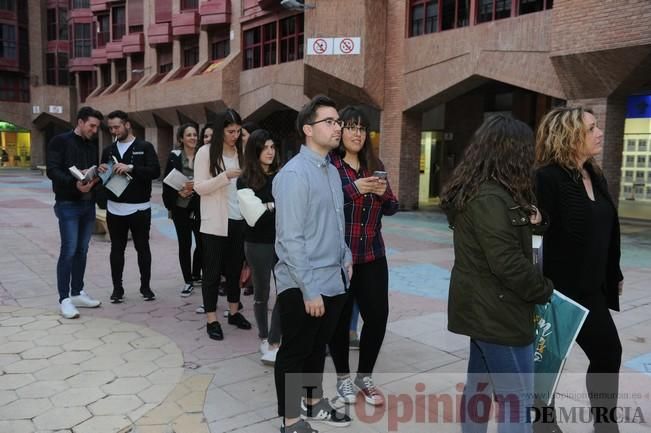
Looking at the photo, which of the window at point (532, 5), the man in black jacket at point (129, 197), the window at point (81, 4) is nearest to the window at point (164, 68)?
the window at point (81, 4)

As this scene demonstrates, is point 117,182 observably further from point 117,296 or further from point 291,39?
point 291,39

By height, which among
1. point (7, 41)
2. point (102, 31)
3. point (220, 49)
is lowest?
point (220, 49)

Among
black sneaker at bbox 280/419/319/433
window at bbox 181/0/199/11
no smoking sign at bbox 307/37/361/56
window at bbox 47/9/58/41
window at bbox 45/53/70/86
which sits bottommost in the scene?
black sneaker at bbox 280/419/319/433

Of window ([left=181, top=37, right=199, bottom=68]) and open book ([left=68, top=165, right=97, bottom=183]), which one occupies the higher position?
window ([left=181, top=37, right=199, bottom=68])

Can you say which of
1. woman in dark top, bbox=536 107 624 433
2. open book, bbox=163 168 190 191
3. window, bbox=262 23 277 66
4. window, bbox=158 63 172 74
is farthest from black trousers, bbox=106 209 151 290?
window, bbox=158 63 172 74

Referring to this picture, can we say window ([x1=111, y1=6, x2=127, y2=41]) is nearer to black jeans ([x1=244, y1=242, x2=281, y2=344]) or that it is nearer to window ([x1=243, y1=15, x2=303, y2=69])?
window ([x1=243, y1=15, x2=303, y2=69])

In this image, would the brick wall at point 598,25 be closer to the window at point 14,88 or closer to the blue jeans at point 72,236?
the blue jeans at point 72,236

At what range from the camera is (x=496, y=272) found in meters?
2.39

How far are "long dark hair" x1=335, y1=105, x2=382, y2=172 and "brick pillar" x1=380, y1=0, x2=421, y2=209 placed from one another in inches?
514

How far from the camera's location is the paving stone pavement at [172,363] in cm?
339

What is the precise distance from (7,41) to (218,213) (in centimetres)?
4588

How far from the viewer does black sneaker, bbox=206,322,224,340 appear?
4809mm

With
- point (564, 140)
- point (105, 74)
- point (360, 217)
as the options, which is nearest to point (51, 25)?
point (105, 74)

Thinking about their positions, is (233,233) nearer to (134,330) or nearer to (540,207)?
(134,330)
